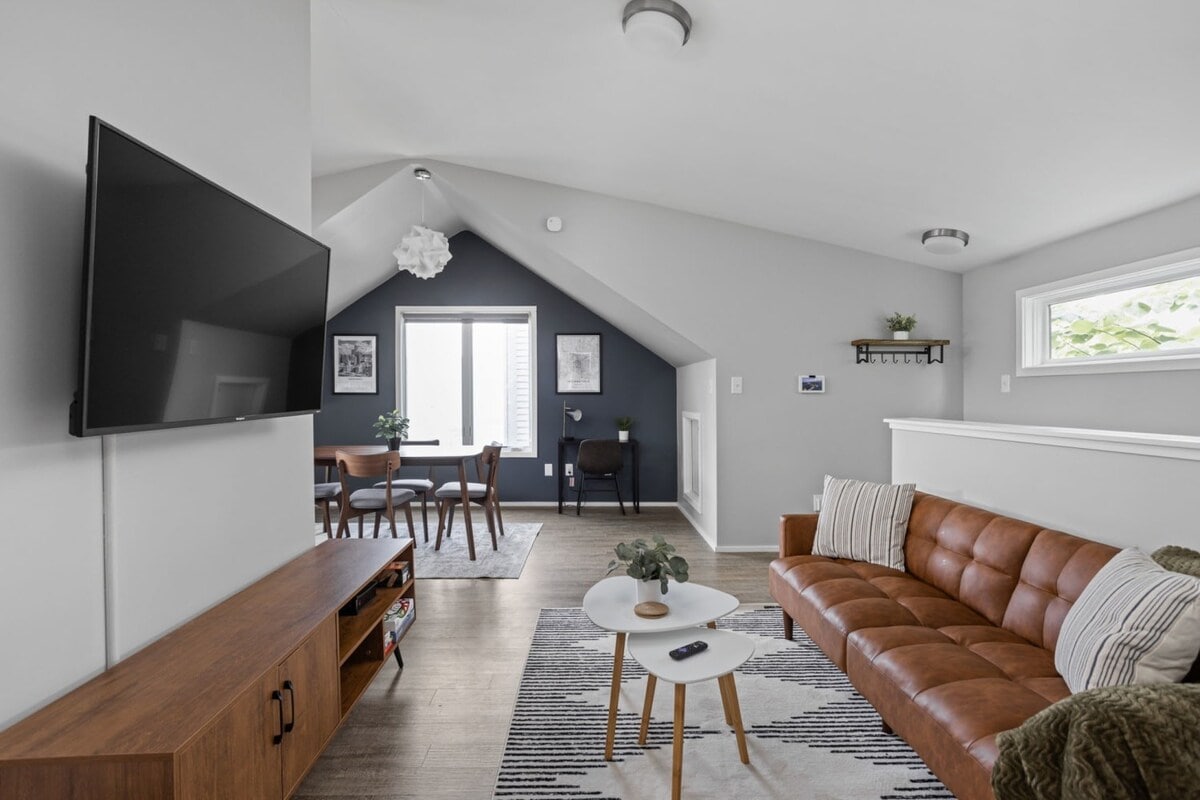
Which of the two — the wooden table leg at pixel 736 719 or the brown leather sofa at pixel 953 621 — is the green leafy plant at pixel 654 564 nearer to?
the wooden table leg at pixel 736 719

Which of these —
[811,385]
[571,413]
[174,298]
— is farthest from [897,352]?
[174,298]

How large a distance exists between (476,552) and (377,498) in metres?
0.84

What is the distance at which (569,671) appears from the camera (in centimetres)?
250

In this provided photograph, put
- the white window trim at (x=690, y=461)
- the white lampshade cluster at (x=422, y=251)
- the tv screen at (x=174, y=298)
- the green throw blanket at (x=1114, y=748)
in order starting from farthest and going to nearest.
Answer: the white window trim at (x=690, y=461), the white lampshade cluster at (x=422, y=251), the tv screen at (x=174, y=298), the green throw blanket at (x=1114, y=748)

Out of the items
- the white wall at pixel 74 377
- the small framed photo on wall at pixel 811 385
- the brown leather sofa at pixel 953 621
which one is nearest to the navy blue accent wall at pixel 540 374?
the small framed photo on wall at pixel 811 385

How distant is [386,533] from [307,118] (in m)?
3.46

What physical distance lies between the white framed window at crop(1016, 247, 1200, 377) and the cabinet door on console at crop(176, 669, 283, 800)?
3.84 metres

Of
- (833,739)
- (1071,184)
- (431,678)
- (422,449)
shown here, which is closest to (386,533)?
(422,449)

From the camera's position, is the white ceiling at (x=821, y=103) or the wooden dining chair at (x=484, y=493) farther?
the wooden dining chair at (x=484, y=493)

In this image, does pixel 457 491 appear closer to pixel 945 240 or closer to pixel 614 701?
pixel 614 701

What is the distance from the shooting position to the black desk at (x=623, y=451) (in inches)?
223

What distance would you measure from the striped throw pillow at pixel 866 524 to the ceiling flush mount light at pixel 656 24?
2.19 metres

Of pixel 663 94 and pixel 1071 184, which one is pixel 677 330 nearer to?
pixel 663 94

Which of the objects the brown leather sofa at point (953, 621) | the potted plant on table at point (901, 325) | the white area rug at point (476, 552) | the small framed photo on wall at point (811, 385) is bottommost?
the white area rug at point (476, 552)
